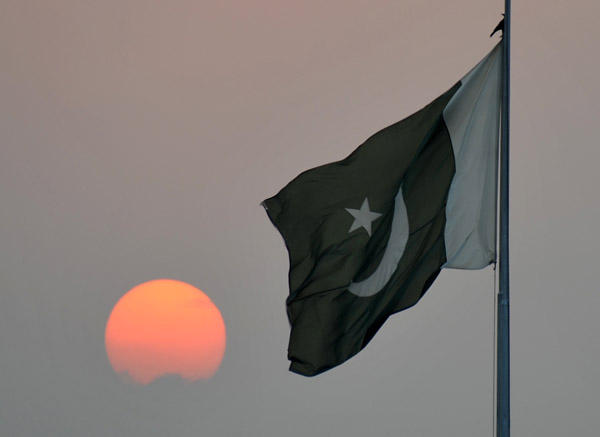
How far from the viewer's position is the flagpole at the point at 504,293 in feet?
29.6

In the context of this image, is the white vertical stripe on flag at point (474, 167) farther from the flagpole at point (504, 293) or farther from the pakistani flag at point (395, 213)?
the flagpole at point (504, 293)

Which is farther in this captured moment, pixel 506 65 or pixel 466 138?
pixel 466 138

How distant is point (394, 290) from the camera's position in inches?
403

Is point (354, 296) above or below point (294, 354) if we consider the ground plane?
above

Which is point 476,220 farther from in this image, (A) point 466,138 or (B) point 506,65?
(B) point 506,65

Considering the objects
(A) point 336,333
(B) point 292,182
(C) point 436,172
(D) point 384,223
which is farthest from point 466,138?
(A) point 336,333

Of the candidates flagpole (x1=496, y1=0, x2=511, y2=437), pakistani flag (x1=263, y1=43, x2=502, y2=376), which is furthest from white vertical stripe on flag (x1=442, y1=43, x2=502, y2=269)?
flagpole (x1=496, y1=0, x2=511, y2=437)

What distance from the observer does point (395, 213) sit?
10602 millimetres

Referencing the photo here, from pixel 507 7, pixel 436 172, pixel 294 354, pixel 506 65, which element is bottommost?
pixel 294 354

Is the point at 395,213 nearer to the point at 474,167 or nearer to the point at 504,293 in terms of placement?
the point at 474,167

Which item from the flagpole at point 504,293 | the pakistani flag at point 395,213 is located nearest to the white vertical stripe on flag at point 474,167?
the pakistani flag at point 395,213

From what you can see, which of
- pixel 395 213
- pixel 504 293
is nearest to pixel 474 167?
pixel 395 213

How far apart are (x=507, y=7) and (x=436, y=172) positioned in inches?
83.8

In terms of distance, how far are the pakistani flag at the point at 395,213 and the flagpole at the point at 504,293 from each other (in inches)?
20.9
